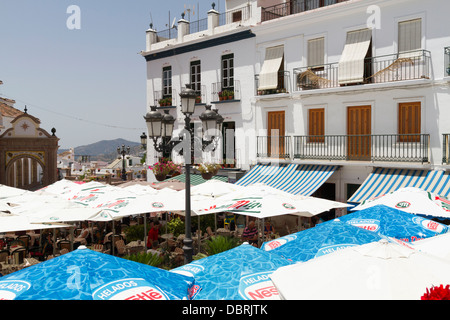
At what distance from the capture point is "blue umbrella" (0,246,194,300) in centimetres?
449

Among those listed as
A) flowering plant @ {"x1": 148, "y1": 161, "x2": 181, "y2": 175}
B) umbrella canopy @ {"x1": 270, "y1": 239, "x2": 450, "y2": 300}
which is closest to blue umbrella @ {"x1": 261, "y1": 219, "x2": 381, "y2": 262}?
umbrella canopy @ {"x1": 270, "y1": 239, "x2": 450, "y2": 300}

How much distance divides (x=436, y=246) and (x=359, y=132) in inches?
457

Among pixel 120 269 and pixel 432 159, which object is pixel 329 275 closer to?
pixel 120 269

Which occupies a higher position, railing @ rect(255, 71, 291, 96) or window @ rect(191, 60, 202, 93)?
window @ rect(191, 60, 202, 93)

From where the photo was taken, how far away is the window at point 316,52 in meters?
19.1

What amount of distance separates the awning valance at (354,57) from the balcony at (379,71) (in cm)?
41

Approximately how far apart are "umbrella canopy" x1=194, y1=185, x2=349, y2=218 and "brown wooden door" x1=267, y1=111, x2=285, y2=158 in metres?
7.47

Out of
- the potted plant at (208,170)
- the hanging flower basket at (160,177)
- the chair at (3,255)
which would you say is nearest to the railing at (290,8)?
the potted plant at (208,170)

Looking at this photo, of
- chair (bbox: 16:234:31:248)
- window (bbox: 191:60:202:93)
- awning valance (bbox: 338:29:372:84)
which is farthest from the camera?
window (bbox: 191:60:202:93)

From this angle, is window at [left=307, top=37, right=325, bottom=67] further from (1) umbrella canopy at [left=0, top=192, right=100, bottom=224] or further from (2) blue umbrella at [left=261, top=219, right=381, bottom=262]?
(1) umbrella canopy at [left=0, top=192, right=100, bottom=224]

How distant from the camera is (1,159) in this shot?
2772 cm

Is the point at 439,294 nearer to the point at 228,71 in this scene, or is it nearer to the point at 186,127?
the point at 186,127

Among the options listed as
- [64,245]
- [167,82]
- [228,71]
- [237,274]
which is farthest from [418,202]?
[167,82]

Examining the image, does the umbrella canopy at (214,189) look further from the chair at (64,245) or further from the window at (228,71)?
the window at (228,71)
